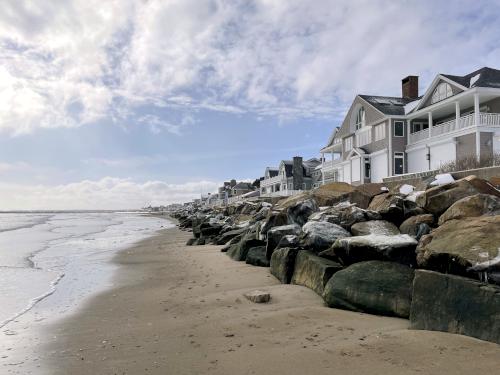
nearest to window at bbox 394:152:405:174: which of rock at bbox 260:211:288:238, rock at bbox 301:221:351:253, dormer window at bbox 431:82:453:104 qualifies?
dormer window at bbox 431:82:453:104

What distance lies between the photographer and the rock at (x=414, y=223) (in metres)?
7.84

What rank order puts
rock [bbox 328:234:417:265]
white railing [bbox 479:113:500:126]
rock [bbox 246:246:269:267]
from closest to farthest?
rock [bbox 328:234:417:265], rock [bbox 246:246:269:267], white railing [bbox 479:113:500:126]

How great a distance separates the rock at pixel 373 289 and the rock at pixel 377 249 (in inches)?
11.2

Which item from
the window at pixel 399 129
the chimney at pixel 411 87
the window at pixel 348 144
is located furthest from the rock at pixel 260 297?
the chimney at pixel 411 87

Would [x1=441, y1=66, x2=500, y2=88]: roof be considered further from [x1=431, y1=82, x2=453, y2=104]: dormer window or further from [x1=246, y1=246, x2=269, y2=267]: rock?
[x1=246, y1=246, x2=269, y2=267]: rock

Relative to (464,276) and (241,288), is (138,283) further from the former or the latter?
(464,276)

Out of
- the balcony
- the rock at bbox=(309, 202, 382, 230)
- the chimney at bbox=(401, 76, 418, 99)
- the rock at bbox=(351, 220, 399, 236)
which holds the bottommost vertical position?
the rock at bbox=(351, 220, 399, 236)

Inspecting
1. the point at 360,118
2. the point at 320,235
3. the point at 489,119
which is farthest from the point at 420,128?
the point at 320,235

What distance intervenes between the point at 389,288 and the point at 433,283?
2.87 ft

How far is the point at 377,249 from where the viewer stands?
A: 6.43 meters

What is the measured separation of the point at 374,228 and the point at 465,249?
315 centimetres

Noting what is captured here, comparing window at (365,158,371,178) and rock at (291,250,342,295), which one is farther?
window at (365,158,371,178)

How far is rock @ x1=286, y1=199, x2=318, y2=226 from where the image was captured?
1192 centimetres

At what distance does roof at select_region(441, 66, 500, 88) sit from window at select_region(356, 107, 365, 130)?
29.2ft
